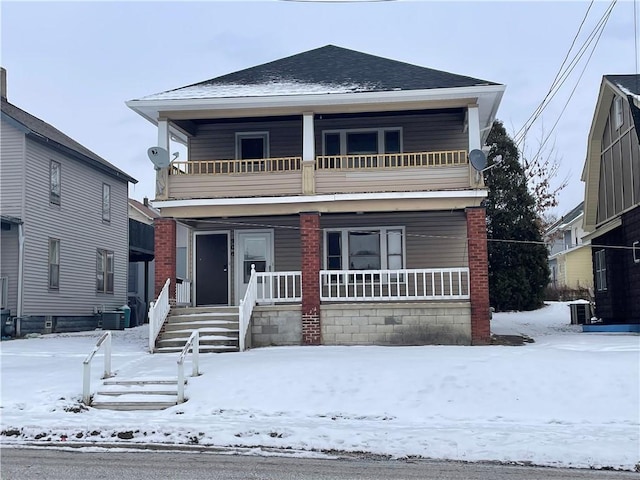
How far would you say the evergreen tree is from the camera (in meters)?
29.4

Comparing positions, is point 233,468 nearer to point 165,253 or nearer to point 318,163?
point 165,253

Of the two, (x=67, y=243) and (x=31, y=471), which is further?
(x=67, y=243)

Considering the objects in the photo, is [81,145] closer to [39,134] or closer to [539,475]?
[39,134]

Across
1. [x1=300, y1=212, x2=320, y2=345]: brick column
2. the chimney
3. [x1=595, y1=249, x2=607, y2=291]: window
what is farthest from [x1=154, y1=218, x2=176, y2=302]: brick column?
[x1=595, y1=249, x2=607, y2=291]: window

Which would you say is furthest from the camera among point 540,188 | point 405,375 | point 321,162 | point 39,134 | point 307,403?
point 540,188

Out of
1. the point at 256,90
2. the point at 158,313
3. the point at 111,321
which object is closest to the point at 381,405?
the point at 158,313

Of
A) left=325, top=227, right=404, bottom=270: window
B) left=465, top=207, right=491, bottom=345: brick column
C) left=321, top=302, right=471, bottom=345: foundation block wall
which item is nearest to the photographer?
left=465, top=207, right=491, bottom=345: brick column

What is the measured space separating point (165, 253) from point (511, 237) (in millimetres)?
17449

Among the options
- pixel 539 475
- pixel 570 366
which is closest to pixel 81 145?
pixel 570 366

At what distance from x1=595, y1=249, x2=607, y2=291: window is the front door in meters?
11.9

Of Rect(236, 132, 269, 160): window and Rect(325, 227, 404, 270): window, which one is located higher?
Rect(236, 132, 269, 160): window

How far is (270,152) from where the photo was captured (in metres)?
19.8

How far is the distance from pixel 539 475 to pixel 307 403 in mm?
3942

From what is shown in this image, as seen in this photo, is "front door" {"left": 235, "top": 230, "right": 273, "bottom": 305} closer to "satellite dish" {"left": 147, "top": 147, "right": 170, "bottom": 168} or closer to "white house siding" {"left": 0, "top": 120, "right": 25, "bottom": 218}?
"satellite dish" {"left": 147, "top": 147, "right": 170, "bottom": 168}
